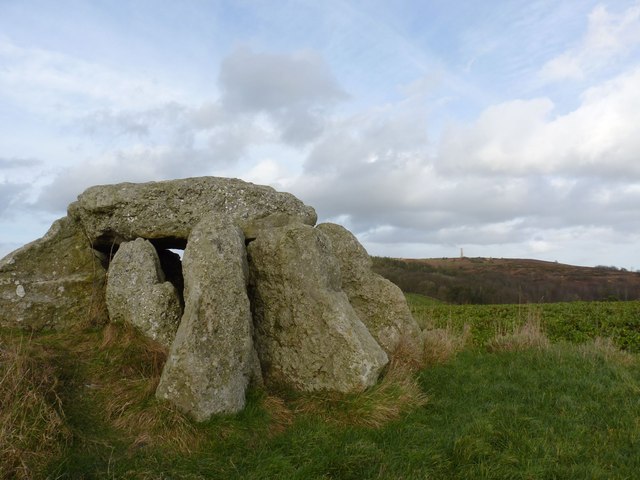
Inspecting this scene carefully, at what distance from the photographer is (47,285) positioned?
10148 millimetres

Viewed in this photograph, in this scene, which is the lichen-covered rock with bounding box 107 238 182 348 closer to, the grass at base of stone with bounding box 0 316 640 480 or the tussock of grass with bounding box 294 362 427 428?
the grass at base of stone with bounding box 0 316 640 480

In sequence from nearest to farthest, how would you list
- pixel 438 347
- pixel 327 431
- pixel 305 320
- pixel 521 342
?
pixel 327 431 → pixel 305 320 → pixel 438 347 → pixel 521 342

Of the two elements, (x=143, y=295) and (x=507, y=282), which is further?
(x=507, y=282)

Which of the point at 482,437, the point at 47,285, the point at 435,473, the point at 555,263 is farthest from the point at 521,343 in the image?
the point at 555,263

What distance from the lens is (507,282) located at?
3900 cm

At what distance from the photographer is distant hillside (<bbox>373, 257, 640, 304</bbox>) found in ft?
116

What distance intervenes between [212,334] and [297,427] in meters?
1.68

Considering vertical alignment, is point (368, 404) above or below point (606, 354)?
below

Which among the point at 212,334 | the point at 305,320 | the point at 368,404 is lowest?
the point at 368,404

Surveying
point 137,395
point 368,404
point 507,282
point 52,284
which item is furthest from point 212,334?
point 507,282

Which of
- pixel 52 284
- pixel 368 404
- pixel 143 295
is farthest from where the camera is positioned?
pixel 52 284

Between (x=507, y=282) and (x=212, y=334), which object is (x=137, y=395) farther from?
(x=507, y=282)

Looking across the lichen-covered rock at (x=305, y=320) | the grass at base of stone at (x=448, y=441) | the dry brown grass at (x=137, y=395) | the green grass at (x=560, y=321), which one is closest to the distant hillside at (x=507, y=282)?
the green grass at (x=560, y=321)

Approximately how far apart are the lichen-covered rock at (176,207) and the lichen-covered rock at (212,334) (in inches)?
62.4
